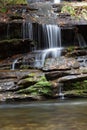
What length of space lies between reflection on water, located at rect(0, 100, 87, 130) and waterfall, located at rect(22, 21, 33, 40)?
27.2 feet

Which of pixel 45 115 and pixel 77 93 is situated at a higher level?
pixel 77 93

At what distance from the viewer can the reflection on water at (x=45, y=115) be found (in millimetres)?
7344

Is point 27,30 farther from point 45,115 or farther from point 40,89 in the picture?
point 45,115

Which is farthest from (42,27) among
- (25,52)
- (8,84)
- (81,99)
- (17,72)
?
(81,99)

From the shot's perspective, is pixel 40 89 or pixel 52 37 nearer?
pixel 40 89

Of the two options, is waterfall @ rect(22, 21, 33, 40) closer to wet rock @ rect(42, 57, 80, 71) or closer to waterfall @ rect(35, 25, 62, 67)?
waterfall @ rect(35, 25, 62, 67)

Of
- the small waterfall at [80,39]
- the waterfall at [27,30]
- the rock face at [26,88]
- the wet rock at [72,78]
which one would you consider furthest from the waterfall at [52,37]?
the wet rock at [72,78]

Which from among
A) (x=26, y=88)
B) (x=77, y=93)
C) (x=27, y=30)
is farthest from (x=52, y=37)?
(x=77, y=93)

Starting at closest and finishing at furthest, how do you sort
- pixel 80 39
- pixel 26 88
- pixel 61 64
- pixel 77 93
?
pixel 77 93 < pixel 26 88 < pixel 61 64 < pixel 80 39

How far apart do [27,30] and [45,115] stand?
10.7 m

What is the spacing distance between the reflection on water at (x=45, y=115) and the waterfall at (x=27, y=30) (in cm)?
828

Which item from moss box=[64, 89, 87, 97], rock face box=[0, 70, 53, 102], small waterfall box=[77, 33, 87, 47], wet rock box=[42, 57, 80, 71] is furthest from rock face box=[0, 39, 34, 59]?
moss box=[64, 89, 87, 97]

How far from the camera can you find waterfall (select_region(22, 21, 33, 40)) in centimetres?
1869

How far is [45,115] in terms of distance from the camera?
8.60 meters
